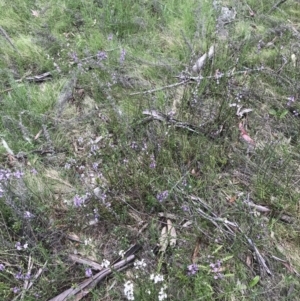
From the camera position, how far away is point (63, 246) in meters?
2.11

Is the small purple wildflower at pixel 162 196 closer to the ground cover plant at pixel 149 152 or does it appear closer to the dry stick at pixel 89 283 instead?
the ground cover plant at pixel 149 152

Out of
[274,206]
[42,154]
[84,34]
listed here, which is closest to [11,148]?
[42,154]

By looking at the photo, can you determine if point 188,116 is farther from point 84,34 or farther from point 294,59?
point 84,34

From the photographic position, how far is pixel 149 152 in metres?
2.44

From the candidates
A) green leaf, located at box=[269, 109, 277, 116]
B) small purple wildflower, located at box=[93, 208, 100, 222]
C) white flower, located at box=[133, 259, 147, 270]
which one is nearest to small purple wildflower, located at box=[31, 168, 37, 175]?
small purple wildflower, located at box=[93, 208, 100, 222]

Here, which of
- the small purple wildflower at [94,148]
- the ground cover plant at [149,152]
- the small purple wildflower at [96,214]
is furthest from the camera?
the small purple wildflower at [94,148]

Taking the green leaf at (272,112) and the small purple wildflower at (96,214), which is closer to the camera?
the small purple wildflower at (96,214)

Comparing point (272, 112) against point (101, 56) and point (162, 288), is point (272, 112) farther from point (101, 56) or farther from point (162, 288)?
point (162, 288)

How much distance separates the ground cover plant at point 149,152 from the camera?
1.97 metres

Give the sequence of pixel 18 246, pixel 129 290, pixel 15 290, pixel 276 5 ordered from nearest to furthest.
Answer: pixel 129 290 → pixel 15 290 → pixel 18 246 → pixel 276 5

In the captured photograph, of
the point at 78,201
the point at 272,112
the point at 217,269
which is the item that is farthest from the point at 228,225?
the point at 272,112

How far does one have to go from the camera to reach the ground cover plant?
197cm

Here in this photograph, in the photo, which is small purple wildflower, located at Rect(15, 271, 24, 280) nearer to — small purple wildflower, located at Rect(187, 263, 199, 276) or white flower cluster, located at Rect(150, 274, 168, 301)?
white flower cluster, located at Rect(150, 274, 168, 301)

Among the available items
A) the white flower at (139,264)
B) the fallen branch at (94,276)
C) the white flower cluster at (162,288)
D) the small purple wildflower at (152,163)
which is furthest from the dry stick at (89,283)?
the small purple wildflower at (152,163)
